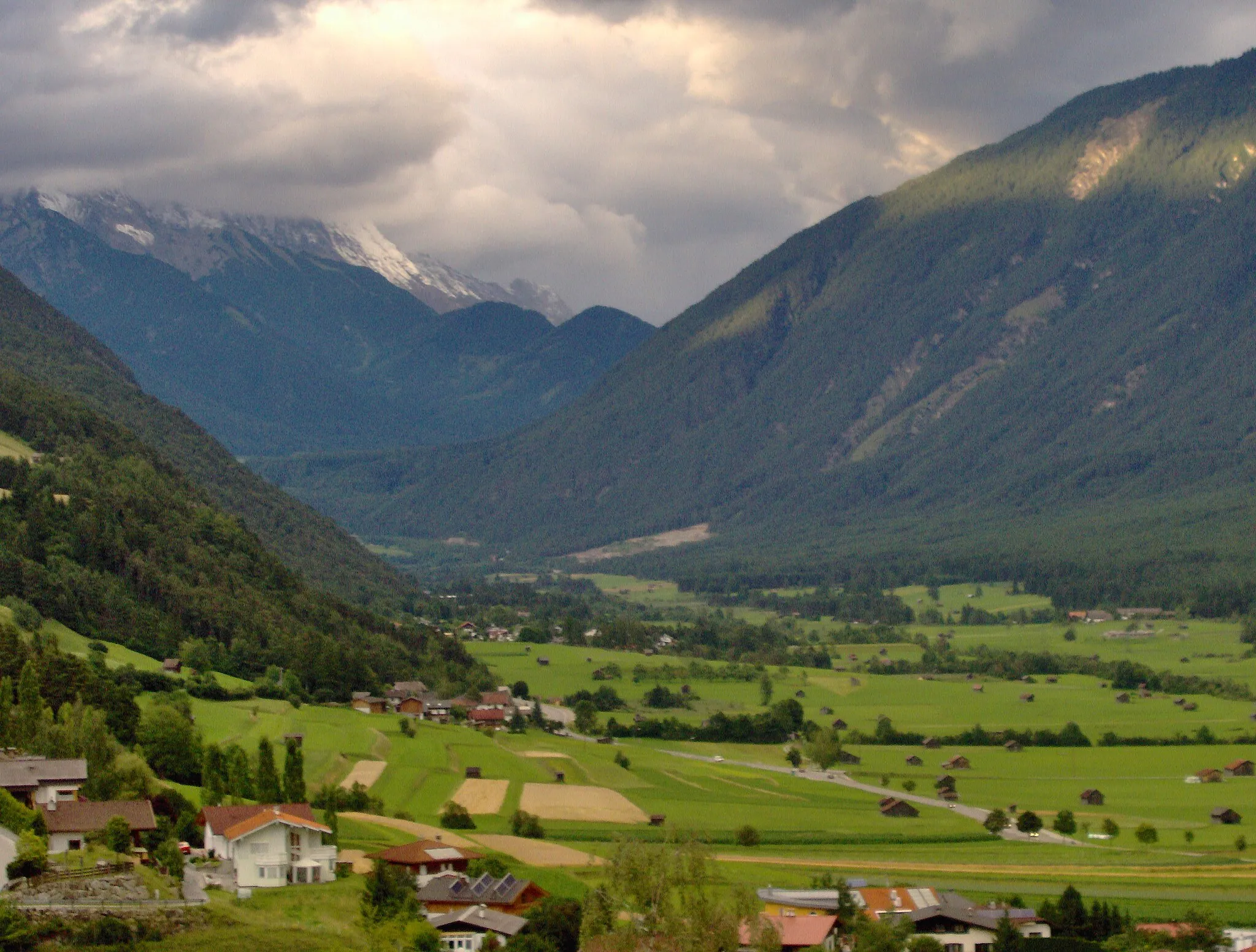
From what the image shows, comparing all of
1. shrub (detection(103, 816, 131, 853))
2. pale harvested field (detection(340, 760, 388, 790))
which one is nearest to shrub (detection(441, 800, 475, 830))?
pale harvested field (detection(340, 760, 388, 790))

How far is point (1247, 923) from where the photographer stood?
79875 mm

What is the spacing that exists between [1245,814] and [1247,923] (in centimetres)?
A: 3769

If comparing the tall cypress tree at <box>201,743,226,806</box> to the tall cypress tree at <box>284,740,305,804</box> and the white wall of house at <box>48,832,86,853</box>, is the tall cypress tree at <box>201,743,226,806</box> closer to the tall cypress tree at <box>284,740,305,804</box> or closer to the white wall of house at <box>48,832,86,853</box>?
the tall cypress tree at <box>284,740,305,804</box>

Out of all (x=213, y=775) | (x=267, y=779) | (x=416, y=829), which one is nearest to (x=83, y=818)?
(x=267, y=779)

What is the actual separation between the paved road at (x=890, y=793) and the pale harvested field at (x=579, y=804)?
64.3 feet

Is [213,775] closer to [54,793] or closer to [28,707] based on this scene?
[28,707]

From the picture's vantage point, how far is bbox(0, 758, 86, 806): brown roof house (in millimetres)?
73562

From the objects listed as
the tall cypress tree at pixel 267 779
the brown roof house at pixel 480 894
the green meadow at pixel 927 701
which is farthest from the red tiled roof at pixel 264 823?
the green meadow at pixel 927 701

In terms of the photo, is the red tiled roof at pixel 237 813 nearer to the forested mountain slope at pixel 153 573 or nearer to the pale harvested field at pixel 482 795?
the pale harvested field at pixel 482 795

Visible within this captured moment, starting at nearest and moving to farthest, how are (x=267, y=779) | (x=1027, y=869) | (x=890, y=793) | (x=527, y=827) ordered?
1. (x=267, y=779)
2. (x=1027, y=869)
3. (x=527, y=827)
4. (x=890, y=793)

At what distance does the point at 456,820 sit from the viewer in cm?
9956

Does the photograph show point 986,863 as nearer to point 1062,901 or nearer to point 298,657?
point 1062,901

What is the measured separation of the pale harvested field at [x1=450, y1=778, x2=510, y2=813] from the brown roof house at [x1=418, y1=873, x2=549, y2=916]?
27438 millimetres

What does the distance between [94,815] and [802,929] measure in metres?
26.9
